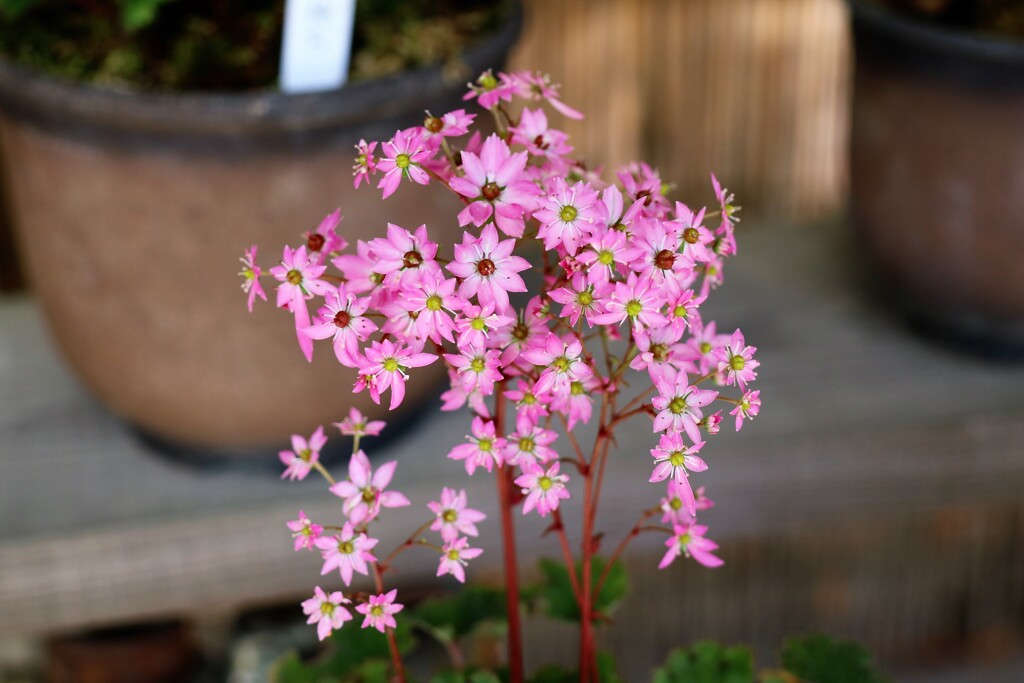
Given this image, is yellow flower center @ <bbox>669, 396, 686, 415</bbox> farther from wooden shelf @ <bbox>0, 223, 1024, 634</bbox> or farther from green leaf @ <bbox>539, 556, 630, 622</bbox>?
wooden shelf @ <bbox>0, 223, 1024, 634</bbox>

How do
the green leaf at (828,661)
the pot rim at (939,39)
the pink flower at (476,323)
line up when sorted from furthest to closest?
the pot rim at (939,39), the green leaf at (828,661), the pink flower at (476,323)

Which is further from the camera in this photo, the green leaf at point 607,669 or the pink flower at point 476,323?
the green leaf at point 607,669

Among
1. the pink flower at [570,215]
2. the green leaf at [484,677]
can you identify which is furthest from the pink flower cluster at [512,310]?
the green leaf at [484,677]

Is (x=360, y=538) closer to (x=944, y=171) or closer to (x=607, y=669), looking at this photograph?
(x=607, y=669)

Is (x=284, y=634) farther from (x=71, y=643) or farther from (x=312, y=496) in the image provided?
(x=312, y=496)

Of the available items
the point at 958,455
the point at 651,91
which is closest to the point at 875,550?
the point at 958,455

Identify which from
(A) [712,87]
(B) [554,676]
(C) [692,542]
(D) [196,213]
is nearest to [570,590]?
(B) [554,676]

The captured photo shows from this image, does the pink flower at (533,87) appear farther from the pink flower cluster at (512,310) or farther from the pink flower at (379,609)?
the pink flower at (379,609)

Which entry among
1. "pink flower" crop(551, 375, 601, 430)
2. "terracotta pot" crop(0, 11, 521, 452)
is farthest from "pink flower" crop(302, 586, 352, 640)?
"terracotta pot" crop(0, 11, 521, 452)
